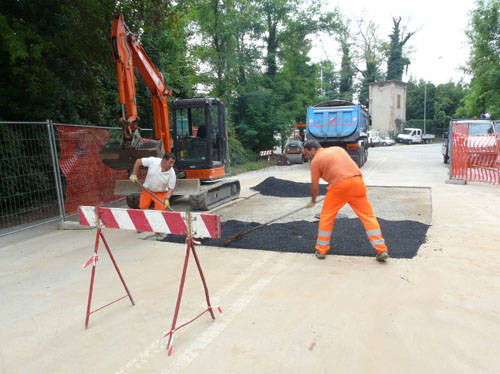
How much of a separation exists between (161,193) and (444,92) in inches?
2272

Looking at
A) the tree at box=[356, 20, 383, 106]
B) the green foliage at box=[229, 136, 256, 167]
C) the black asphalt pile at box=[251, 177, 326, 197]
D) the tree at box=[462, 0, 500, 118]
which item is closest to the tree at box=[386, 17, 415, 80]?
the tree at box=[356, 20, 383, 106]

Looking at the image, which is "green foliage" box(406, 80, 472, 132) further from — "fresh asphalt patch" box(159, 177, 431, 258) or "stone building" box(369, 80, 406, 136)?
"fresh asphalt patch" box(159, 177, 431, 258)

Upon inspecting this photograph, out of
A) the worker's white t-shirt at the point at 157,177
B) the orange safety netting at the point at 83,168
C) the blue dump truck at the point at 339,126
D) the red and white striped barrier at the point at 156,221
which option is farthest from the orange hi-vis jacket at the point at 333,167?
the blue dump truck at the point at 339,126

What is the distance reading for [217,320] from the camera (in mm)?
3520

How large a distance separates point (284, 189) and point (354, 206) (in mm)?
6215

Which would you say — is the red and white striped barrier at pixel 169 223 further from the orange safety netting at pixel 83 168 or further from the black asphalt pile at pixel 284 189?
the black asphalt pile at pixel 284 189

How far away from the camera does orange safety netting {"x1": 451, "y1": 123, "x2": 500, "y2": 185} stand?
40.1ft

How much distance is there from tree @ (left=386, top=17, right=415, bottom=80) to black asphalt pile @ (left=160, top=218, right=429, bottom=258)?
52456mm

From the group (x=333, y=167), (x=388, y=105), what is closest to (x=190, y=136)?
(x=333, y=167)

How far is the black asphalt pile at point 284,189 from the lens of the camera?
10.7 m

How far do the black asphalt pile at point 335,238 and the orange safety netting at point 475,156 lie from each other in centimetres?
723

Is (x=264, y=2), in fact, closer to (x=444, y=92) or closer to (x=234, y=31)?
(x=234, y=31)

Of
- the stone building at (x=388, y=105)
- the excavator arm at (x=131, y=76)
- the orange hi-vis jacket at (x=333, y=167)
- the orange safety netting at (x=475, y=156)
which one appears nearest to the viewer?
the orange hi-vis jacket at (x=333, y=167)

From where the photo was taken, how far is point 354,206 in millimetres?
5090
